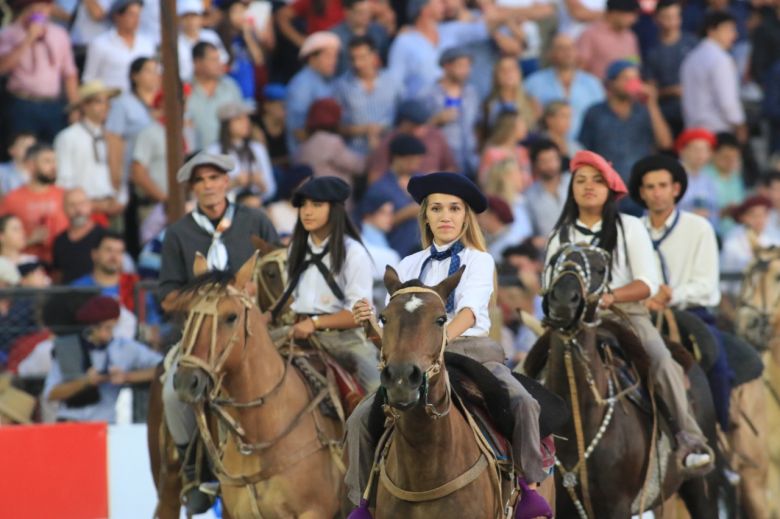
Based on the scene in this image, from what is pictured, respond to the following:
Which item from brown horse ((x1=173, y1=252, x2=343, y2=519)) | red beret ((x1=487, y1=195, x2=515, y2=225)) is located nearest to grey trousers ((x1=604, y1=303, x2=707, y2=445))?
brown horse ((x1=173, y1=252, x2=343, y2=519))

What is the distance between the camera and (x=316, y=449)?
1076 cm

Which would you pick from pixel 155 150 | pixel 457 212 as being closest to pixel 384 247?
pixel 155 150

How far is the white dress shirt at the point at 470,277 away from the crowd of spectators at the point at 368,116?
5113 millimetres

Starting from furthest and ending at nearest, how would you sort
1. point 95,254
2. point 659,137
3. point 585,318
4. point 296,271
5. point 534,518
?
point 659,137, point 95,254, point 296,271, point 585,318, point 534,518

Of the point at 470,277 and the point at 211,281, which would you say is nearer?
the point at 470,277

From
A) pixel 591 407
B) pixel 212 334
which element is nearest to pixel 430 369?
pixel 212 334

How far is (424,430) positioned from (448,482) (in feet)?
1.11

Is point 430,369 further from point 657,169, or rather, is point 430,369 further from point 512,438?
point 657,169

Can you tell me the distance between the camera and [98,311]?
46.3 ft

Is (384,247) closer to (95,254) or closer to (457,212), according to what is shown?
A: (95,254)

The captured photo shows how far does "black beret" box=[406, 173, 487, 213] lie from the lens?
9283 millimetres

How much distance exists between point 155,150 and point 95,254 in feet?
6.17

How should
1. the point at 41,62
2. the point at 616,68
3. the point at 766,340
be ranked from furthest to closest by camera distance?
the point at 616,68, the point at 41,62, the point at 766,340

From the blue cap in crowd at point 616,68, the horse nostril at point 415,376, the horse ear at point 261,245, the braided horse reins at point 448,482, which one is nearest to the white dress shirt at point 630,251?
the horse ear at point 261,245
